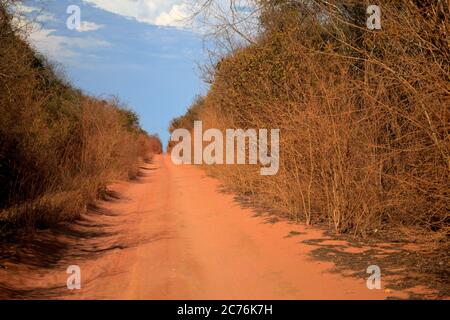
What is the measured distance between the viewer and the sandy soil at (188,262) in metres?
5.45

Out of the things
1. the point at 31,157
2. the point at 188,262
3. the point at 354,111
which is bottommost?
the point at 188,262

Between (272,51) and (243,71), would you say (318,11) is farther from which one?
(243,71)

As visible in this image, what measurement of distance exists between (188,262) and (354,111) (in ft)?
12.0

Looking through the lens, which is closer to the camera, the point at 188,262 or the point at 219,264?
the point at 219,264

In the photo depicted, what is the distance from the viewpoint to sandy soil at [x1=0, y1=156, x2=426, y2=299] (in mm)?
5453

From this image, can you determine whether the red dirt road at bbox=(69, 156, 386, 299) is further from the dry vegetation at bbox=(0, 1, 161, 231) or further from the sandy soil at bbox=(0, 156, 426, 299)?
the dry vegetation at bbox=(0, 1, 161, 231)

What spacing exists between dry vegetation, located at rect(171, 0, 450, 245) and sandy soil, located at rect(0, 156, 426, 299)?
3.08 feet

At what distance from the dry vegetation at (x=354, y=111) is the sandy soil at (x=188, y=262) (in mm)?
938

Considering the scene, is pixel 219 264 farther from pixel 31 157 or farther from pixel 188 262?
pixel 31 157

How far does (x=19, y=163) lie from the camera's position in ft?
32.2

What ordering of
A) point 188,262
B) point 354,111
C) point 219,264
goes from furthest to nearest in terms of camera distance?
point 354,111, point 188,262, point 219,264

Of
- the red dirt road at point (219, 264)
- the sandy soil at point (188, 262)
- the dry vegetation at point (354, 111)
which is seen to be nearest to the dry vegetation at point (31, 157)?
the sandy soil at point (188, 262)

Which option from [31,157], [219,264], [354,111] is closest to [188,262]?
[219,264]

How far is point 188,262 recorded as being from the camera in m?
6.85
